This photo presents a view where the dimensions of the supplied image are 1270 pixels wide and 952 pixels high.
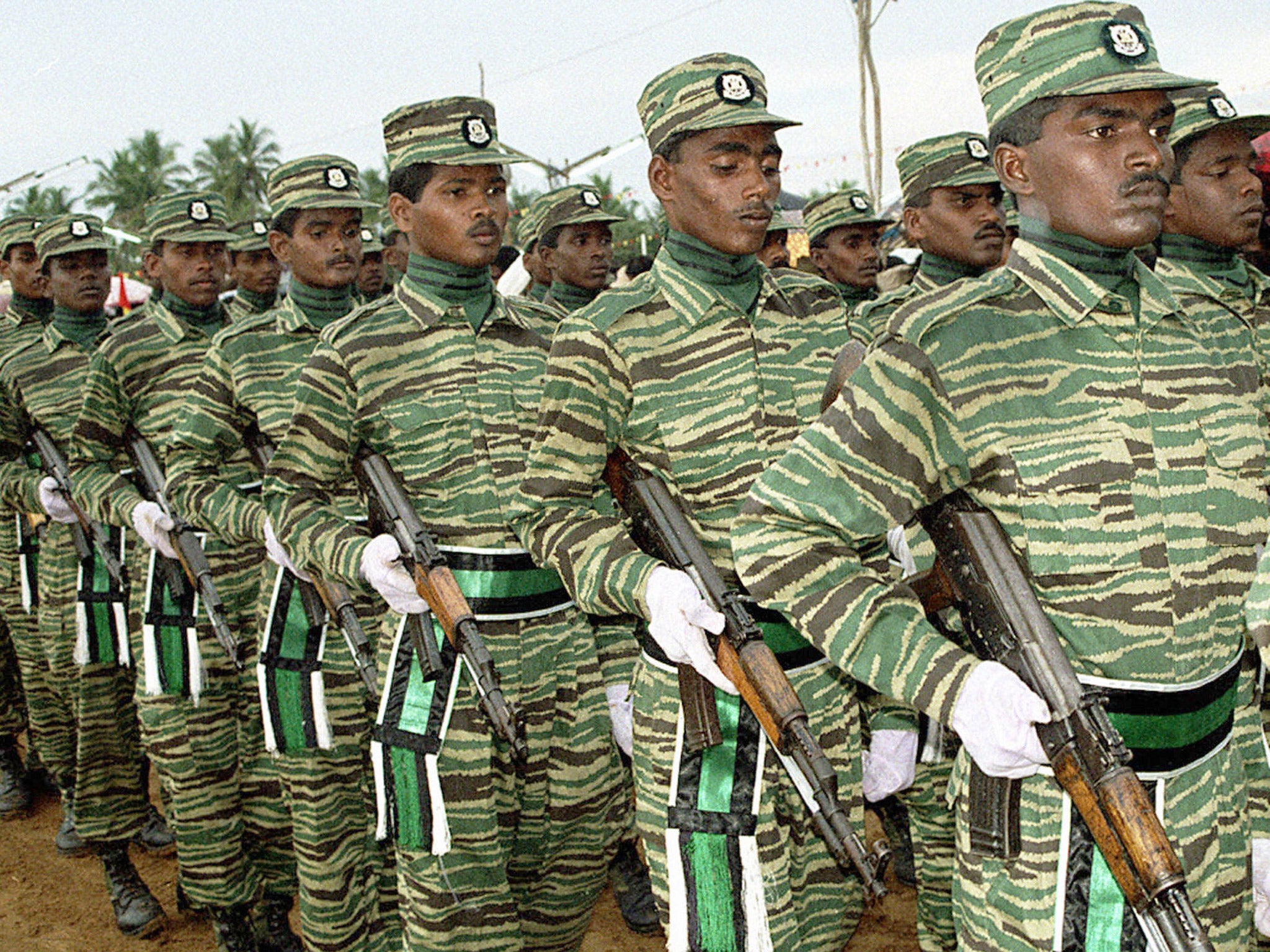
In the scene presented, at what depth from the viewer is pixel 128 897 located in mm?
5801

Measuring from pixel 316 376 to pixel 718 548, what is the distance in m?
1.50

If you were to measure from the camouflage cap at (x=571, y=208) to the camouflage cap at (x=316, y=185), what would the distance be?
1.75 metres

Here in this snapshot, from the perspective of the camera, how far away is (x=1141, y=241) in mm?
2387

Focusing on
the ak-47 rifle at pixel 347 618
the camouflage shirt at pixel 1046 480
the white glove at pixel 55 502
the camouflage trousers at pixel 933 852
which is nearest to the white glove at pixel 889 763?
the camouflage trousers at pixel 933 852

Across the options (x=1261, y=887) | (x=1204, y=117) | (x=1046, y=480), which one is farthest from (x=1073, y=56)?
(x=1204, y=117)

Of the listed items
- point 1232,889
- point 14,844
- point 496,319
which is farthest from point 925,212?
point 14,844

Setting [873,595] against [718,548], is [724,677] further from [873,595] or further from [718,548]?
[873,595]

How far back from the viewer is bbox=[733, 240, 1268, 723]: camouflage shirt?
2.29 metres

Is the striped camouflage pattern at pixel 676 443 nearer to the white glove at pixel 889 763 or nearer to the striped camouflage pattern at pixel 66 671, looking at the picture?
the white glove at pixel 889 763

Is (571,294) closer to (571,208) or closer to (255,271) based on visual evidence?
(571,208)

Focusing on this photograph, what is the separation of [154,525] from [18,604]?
292cm

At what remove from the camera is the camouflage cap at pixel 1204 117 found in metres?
3.86

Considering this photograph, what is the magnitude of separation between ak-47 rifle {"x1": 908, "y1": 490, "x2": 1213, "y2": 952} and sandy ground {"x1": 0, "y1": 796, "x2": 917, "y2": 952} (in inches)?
124

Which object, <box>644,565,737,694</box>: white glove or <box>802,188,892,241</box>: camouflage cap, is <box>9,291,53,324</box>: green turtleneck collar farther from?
<box>644,565,737,694</box>: white glove
